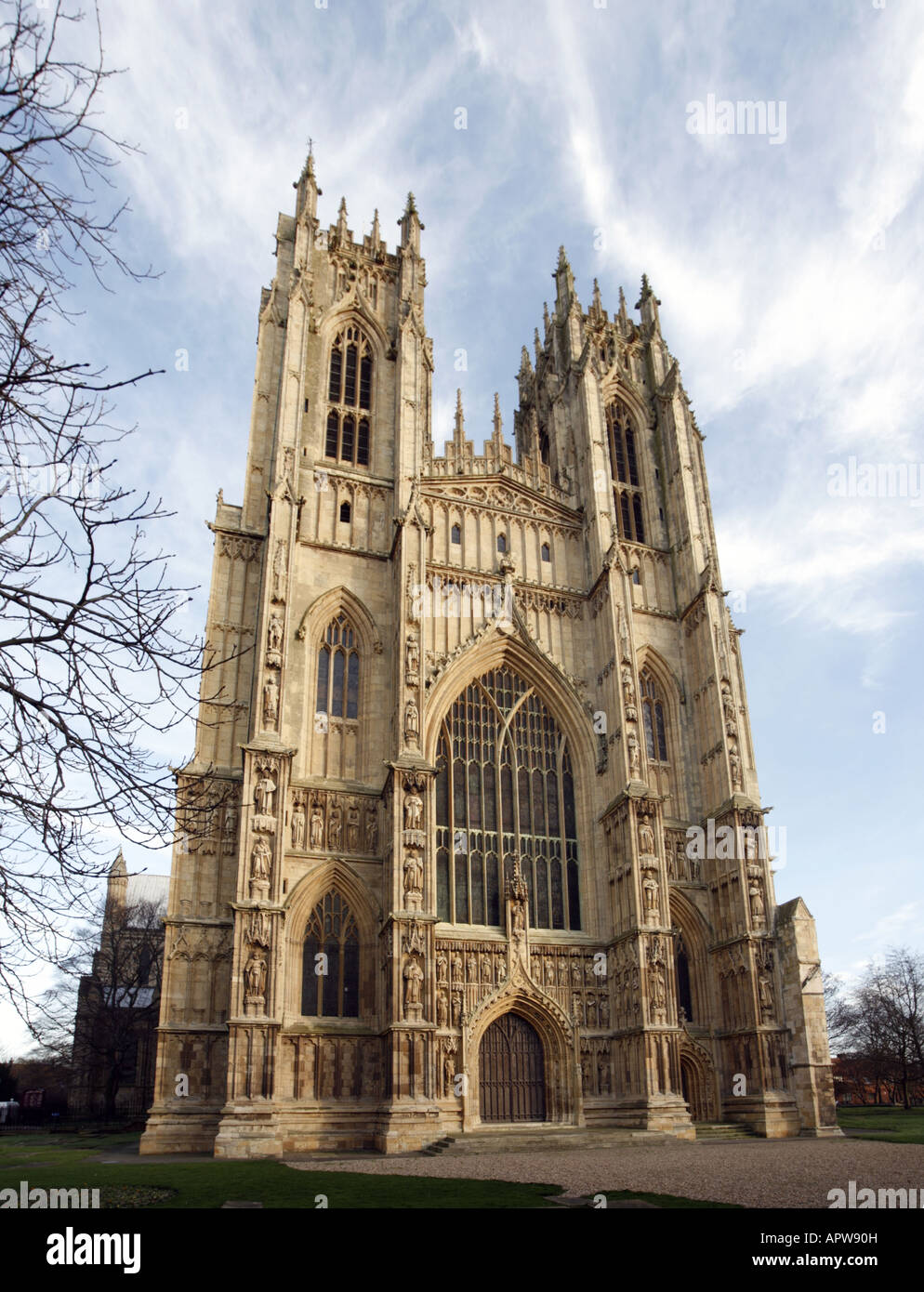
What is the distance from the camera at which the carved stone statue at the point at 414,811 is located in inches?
934

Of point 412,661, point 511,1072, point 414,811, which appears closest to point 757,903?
point 511,1072

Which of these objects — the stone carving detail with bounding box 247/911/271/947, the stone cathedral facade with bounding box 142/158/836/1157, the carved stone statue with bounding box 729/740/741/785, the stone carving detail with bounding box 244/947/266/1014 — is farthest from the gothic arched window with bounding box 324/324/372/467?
the stone carving detail with bounding box 244/947/266/1014

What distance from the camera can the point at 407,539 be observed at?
27969mm

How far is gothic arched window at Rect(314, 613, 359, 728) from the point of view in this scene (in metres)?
27.2

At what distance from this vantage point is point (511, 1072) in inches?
961

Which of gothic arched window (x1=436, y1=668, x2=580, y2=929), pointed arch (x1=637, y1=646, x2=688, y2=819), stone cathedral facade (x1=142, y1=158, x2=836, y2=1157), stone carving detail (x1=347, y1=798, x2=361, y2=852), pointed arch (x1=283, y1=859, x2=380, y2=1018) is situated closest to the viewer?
stone cathedral facade (x1=142, y1=158, x2=836, y2=1157)

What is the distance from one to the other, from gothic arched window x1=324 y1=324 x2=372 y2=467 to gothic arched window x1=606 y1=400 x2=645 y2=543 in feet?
32.7

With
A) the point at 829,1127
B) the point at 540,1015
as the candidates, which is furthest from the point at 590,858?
the point at 829,1127

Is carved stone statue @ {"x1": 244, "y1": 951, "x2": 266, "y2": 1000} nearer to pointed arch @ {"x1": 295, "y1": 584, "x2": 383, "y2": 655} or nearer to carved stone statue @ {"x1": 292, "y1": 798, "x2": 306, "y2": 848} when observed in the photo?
carved stone statue @ {"x1": 292, "y1": 798, "x2": 306, "y2": 848}

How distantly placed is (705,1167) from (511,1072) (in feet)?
33.4

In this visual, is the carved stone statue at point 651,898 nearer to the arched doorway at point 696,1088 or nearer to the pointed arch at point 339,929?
the arched doorway at point 696,1088

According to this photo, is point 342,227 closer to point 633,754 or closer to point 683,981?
point 633,754
